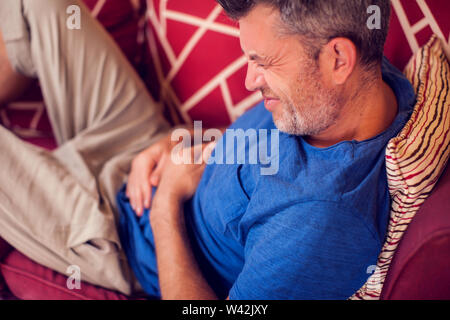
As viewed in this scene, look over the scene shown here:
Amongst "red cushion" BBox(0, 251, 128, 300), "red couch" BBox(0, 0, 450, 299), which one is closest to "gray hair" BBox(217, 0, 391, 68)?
"red couch" BBox(0, 0, 450, 299)

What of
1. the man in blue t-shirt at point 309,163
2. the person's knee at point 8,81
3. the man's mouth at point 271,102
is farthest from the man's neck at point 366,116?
the person's knee at point 8,81

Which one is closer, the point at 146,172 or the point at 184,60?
the point at 146,172

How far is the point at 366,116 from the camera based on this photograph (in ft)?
2.22

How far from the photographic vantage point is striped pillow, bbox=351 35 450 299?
0.60 metres

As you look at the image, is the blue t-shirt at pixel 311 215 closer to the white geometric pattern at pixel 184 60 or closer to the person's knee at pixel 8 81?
the white geometric pattern at pixel 184 60

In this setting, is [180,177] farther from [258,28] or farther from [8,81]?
[8,81]

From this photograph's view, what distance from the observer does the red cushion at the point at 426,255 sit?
51cm

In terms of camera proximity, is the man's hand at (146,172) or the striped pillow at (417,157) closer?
the striped pillow at (417,157)

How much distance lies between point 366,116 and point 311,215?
22 centimetres

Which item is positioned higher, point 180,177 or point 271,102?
point 271,102

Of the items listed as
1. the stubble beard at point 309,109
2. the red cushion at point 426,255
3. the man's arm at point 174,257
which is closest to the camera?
the red cushion at point 426,255

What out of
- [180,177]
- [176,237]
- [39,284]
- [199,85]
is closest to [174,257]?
[176,237]

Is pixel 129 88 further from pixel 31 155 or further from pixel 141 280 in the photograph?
pixel 141 280

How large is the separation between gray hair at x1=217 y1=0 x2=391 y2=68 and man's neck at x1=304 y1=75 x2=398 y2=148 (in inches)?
3.0
